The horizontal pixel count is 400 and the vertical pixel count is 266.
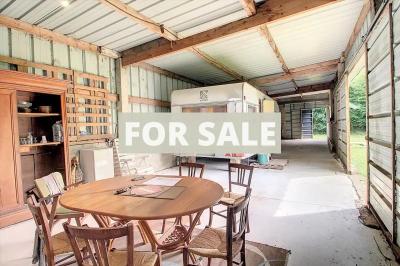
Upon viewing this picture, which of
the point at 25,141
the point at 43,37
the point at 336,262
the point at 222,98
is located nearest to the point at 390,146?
the point at 336,262

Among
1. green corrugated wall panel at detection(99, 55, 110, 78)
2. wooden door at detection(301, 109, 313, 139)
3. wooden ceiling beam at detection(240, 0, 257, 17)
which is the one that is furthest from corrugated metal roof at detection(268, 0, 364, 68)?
wooden door at detection(301, 109, 313, 139)

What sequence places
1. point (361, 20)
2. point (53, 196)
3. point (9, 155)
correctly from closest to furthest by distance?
point (53, 196) < point (9, 155) < point (361, 20)

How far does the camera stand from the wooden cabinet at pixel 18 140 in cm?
323

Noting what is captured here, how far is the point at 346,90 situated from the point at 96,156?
635cm

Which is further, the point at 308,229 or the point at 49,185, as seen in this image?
the point at 308,229

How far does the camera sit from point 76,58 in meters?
4.83

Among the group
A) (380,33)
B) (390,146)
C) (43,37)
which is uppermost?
(43,37)

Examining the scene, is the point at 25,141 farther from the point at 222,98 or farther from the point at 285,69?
the point at 285,69

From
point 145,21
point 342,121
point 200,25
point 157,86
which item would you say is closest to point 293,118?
point 342,121

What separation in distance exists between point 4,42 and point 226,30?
3779 mm

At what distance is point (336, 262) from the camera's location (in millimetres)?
2256

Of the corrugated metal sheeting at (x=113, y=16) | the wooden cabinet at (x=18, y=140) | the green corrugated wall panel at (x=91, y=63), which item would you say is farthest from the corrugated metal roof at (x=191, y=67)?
the wooden cabinet at (x=18, y=140)

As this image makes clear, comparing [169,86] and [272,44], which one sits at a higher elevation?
[272,44]

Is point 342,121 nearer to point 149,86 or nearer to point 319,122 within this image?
point 149,86
